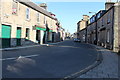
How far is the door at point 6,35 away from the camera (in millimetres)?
14449


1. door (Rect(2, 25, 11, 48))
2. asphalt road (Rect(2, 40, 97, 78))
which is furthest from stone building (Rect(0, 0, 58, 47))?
asphalt road (Rect(2, 40, 97, 78))

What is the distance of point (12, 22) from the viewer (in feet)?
51.7

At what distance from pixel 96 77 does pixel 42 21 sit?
69.8 ft

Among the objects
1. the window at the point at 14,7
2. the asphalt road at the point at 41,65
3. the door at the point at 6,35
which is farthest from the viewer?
the window at the point at 14,7

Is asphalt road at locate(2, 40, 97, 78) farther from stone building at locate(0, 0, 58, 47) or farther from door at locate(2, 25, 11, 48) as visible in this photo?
stone building at locate(0, 0, 58, 47)

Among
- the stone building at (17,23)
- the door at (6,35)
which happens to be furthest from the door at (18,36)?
the door at (6,35)

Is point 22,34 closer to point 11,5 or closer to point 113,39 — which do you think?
point 11,5

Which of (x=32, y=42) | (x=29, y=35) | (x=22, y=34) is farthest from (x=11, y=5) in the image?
(x=32, y=42)

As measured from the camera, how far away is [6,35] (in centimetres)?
1495

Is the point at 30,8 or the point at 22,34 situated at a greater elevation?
the point at 30,8

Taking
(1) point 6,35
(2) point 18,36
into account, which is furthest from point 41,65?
(2) point 18,36

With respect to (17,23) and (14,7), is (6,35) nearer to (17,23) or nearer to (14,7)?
(17,23)

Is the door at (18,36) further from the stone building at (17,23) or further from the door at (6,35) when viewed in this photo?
the door at (6,35)

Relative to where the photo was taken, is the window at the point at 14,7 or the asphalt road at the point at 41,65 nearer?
the asphalt road at the point at 41,65
